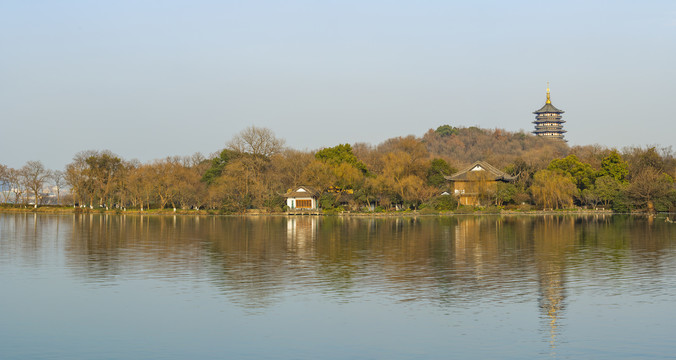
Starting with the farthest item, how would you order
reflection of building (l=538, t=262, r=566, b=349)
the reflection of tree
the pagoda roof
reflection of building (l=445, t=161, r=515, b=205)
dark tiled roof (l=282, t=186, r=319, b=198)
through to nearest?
1. the pagoda roof
2. dark tiled roof (l=282, t=186, r=319, b=198)
3. reflection of building (l=445, t=161, r=515, b=205)
4. the reflection of tree
5. reflection of building (l=538, t=262, r=566, b=349)

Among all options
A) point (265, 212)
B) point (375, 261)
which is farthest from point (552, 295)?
point (265, 212)

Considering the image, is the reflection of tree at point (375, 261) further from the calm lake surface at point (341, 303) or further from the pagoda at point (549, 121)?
the pagoda at point (549, 121)

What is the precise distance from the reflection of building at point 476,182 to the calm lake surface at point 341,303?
3995 centimetres

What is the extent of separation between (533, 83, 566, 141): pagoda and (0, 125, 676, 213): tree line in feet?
197

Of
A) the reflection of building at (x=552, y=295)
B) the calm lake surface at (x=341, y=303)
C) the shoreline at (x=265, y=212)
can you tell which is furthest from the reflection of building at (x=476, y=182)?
the reflection of building at (x=552, y=295)

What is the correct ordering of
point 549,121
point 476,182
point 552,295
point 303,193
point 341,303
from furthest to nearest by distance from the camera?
point 549,121, point 303,193, point 476,182, point 552,295, point 341,303

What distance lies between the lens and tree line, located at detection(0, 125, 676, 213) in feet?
216

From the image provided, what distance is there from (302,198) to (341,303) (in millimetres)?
56318

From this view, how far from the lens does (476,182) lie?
226ft

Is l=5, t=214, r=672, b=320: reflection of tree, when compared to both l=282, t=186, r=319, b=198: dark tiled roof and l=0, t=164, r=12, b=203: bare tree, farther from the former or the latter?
l=0, t=164, r=12, b=203: bare tree

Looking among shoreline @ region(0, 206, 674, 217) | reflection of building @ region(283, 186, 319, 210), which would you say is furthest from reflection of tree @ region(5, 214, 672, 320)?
reflection of building @ region(283, 186, 319, 210)

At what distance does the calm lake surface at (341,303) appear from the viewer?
11.4 metres

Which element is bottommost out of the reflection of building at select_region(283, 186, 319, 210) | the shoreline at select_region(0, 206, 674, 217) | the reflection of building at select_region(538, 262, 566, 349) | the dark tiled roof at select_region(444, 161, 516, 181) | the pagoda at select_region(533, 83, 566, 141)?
the reflection of building at select_region(538, 262, 566, 349)

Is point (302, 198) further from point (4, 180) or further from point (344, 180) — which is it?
point (4, 180)
